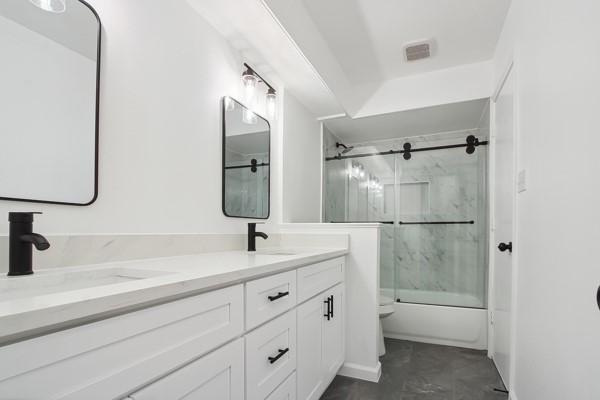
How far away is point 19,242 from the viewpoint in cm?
85

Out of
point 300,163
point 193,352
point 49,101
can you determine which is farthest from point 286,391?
point 300,163

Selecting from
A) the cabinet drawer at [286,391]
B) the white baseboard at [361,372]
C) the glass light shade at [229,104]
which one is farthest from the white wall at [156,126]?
the white baseboard at [361,372]

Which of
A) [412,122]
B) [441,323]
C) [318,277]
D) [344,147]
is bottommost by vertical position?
[441,323]

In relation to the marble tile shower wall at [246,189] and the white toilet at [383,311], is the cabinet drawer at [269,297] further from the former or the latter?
the white toilet at [383,311]

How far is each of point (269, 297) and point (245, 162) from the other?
42.1 inches

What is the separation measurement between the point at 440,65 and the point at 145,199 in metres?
2.53

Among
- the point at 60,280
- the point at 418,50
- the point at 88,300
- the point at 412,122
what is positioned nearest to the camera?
the point at 88,300

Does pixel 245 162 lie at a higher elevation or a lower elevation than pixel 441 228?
higher

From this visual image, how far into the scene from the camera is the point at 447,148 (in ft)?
10.4

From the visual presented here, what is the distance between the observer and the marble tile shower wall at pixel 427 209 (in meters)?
3.04

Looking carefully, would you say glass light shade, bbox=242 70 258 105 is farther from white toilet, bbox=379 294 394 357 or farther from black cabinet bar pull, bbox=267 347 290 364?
white toilet, bbox=379 294 394 357

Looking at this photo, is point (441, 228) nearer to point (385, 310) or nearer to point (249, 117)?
point (385, 310)

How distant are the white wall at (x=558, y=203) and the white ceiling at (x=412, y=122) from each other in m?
1.15

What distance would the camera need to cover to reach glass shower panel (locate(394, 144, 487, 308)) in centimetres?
300
